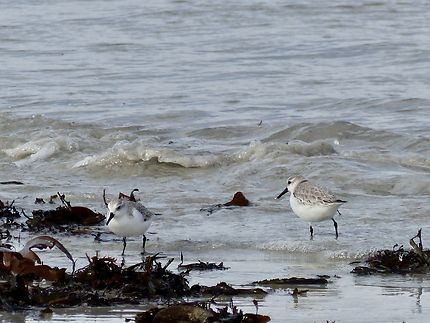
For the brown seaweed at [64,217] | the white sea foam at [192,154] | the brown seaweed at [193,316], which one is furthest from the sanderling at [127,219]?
the white sea foam at [192,154]

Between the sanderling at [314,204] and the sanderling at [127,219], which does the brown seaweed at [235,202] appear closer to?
the sanderling at [314,204]

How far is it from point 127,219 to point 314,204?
147cm

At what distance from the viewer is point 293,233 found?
294 inches

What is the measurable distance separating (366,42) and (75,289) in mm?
12076

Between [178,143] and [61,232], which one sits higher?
[178,143]

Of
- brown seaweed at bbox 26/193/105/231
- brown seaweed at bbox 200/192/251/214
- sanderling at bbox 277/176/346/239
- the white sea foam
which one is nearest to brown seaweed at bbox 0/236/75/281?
brown seaweed at bbox 26/193/105/231

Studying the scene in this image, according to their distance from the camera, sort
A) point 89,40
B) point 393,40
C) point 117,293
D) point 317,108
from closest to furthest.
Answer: point 117,293 < point 317,108 < point 393,40 < point 89,40

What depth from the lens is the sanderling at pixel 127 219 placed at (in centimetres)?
679

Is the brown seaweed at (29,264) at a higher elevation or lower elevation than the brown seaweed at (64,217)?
lower

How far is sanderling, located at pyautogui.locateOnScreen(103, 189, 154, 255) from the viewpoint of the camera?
6793 mm

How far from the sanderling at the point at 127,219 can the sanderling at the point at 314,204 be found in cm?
115

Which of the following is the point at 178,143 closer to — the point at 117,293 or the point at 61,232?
the point at 61,232

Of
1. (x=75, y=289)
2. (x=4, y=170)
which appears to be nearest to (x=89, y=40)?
(x=4, y=170)

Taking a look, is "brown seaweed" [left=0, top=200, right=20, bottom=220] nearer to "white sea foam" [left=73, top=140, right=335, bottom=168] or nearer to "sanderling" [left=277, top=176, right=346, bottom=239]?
"sanderling" [left=277, top=176, right=346, bottom=239]
